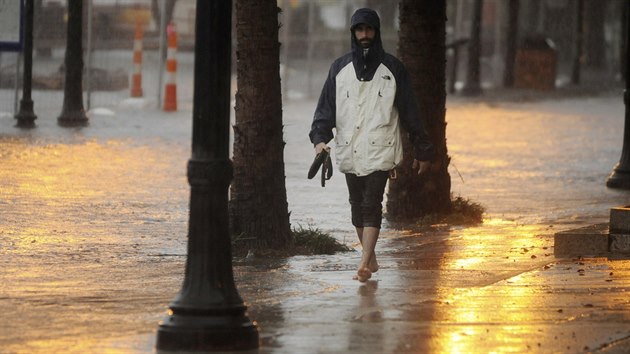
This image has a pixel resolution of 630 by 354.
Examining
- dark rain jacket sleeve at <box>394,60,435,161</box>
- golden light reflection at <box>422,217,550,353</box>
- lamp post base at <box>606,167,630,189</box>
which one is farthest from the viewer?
lamp post base at <box>606,167,630,189</box>

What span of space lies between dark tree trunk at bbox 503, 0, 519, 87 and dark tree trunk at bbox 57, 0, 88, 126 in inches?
643

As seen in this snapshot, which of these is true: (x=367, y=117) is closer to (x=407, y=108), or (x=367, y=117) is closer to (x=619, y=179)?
(x=407, y=108)

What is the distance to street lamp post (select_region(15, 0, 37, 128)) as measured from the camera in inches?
881

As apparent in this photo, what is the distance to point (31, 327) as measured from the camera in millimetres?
8430

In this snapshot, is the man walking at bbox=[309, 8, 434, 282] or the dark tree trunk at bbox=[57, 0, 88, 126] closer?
the man walking at bbox=[309, 8, 434, 282]

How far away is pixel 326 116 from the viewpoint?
10352 millimetres

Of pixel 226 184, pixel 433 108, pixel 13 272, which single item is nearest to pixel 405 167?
pixel 433 108

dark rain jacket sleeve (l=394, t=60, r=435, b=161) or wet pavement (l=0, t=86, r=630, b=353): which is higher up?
dark rain jacket sleeve (l=394, t=60, r=435, b=161)

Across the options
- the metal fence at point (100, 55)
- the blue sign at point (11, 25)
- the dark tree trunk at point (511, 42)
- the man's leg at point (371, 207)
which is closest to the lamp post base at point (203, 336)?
the man's leg at point (371, 207)

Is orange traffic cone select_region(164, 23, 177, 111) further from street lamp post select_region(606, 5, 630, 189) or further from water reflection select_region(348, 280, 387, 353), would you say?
water reflection select_region(348, 280, 387, 353)

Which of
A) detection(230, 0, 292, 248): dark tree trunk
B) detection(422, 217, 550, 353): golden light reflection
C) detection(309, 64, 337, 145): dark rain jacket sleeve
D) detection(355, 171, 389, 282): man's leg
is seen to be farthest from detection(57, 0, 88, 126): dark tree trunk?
detection(355, 171, 389, 282): man's leg

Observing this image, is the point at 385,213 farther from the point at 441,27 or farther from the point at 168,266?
the point at 168,266

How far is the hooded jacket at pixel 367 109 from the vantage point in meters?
10.2

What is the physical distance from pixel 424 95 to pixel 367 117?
136 inches
